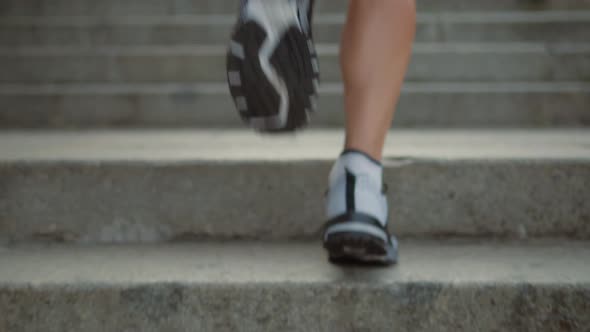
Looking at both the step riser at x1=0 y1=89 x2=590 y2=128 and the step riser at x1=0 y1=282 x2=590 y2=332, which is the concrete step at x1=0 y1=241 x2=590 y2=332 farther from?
the step riser at x1=0 y1=89 x2=590 y2=128

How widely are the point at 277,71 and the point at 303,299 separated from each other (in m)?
0.36

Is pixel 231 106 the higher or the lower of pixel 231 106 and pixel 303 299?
the lower

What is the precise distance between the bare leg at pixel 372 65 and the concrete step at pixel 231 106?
3.65 ft

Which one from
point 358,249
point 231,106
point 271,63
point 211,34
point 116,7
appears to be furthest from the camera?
point 116,7

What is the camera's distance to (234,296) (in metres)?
1.04

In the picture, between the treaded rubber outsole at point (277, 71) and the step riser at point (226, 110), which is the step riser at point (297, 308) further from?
the step riser at point (226, 110)

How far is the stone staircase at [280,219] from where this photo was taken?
1.04m

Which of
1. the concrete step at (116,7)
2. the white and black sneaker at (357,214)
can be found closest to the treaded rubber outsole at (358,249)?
the white and black sneaker at (357,214)

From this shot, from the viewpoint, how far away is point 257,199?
1352mm

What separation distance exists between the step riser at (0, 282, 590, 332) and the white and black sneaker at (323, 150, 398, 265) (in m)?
0.07

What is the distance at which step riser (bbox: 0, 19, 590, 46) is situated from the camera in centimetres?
272

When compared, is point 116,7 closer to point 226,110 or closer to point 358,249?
point 226,110

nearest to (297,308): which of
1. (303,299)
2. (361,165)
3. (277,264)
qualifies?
(303,299)

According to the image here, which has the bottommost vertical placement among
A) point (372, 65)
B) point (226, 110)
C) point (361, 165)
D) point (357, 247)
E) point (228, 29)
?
point (226, 110)
